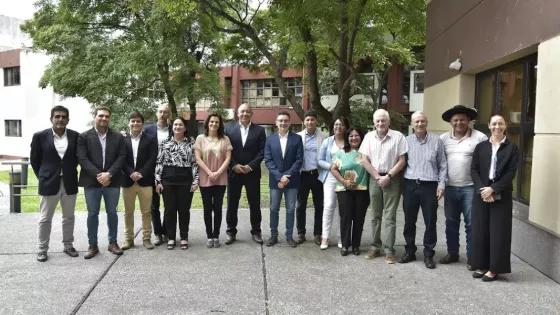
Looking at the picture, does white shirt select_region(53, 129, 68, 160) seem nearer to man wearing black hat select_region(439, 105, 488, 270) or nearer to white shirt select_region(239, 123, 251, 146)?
white shirt select_region(239, 123, 251, 146)

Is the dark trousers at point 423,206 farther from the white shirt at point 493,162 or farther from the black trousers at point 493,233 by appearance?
the white shirt at point 493,162

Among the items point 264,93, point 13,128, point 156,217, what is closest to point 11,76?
point 13,128

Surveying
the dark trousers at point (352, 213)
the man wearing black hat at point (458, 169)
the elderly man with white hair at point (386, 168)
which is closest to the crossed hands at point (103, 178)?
the dark trousers at point (352, 213)

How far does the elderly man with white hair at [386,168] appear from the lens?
5.29 meters

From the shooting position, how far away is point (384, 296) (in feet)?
14.2

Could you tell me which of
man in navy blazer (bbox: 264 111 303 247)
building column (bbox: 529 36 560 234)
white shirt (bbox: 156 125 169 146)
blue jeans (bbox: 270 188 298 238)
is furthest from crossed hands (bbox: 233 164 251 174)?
building column (bbox: 529 36 560 234)

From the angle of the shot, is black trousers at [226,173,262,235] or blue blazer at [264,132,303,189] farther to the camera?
black trousers at [226,173,262,235]

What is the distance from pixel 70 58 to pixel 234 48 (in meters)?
6.78

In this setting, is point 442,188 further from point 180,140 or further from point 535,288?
point 180,140

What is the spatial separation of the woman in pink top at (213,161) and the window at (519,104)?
391cm

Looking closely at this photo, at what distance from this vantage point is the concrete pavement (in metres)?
4.06

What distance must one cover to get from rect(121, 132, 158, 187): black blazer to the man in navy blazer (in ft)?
4.92

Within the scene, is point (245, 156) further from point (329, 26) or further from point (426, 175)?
point (329, 26)

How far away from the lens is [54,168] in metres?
5.32
